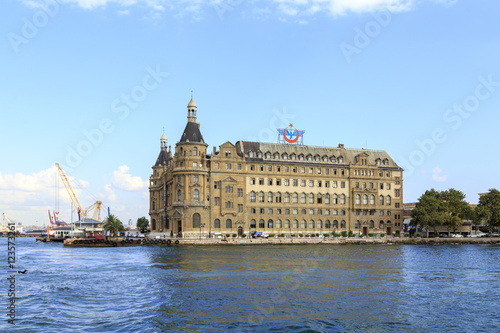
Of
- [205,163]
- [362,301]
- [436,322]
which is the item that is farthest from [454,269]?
[205,163]

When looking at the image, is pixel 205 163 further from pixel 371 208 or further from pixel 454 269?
pixel 454 269

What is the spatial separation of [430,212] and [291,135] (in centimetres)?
4501

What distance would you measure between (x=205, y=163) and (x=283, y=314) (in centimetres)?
10072

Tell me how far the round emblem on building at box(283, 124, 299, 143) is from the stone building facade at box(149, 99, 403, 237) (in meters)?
2.06

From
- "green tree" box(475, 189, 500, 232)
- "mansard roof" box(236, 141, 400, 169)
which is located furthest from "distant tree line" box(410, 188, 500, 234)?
"mansard roof" box(236, 141, 400, 169)

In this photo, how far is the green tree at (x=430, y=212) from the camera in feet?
444

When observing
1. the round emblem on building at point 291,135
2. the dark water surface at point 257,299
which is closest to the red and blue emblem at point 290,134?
the round emblem on building at point 291,135

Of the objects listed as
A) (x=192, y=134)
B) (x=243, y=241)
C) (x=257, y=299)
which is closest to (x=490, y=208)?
(x=243, y=241)

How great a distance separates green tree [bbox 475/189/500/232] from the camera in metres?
138

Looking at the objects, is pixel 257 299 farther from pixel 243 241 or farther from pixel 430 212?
pixel 430 212

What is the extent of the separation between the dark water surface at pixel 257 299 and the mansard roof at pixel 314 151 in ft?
274

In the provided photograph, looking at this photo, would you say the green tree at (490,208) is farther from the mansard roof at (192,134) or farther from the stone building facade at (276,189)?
the mansard roof at (192,134)

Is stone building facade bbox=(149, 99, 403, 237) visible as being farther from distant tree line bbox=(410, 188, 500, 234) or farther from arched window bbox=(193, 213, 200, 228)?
distant tree line bbox=(410, 188, 500, 234)

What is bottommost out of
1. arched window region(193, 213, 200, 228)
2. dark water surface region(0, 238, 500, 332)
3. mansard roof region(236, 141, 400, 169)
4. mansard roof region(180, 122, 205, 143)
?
dark water surface region(0, 238, 500, 332)
